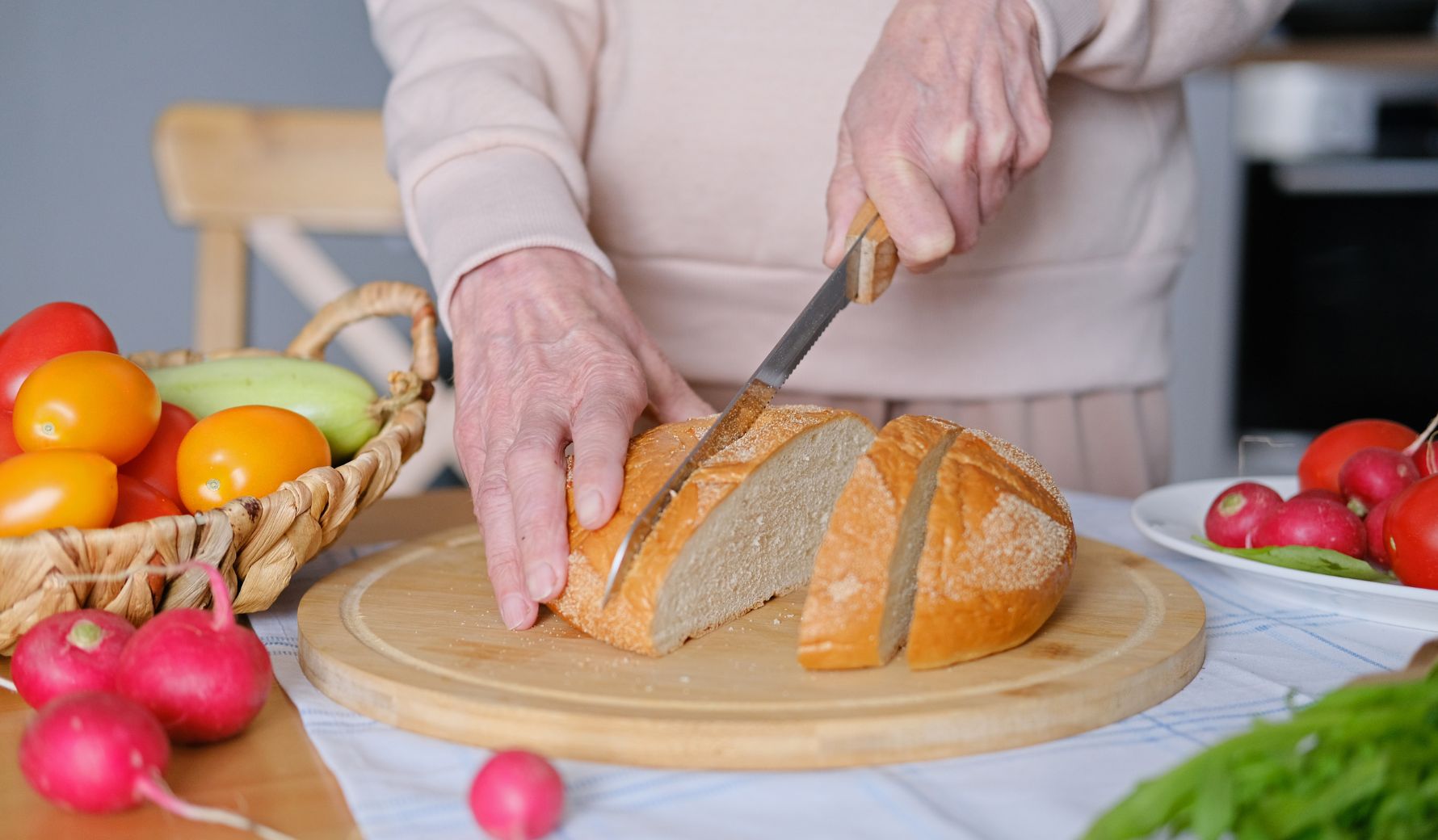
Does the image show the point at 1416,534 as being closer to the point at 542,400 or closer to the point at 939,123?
the point at 939,123

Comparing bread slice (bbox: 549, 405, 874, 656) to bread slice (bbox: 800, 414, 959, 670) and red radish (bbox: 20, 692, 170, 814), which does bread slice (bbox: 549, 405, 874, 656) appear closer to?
bread slice (bbox: 800, 414, 959, 670)

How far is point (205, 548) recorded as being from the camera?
1.26m

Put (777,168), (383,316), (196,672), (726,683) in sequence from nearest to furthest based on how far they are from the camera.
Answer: (196,672)
(726,683)
(383,316)
(777,168)

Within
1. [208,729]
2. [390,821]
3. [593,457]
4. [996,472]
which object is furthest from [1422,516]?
[208,729]

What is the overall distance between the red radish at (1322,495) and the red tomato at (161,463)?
1357 mm

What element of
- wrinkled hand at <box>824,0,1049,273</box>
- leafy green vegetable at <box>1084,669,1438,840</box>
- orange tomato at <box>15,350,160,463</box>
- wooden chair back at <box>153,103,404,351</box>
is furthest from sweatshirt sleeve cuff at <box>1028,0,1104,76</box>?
wooden chair back at <box>153,103,404,351</box>

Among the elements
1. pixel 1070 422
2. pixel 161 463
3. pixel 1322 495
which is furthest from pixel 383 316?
pixel 1322 495

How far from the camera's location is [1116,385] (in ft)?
7.43

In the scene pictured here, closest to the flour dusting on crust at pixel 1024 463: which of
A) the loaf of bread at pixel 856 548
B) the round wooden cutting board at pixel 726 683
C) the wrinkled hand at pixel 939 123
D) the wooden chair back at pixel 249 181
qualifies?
the loaf of bread at pixel 856 548

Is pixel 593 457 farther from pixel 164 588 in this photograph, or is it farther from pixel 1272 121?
pixel 1272 121

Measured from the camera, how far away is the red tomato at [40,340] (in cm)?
147

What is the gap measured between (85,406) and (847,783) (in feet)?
2.85

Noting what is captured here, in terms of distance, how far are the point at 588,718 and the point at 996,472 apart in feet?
1.78

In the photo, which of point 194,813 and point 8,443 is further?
point 8,443
